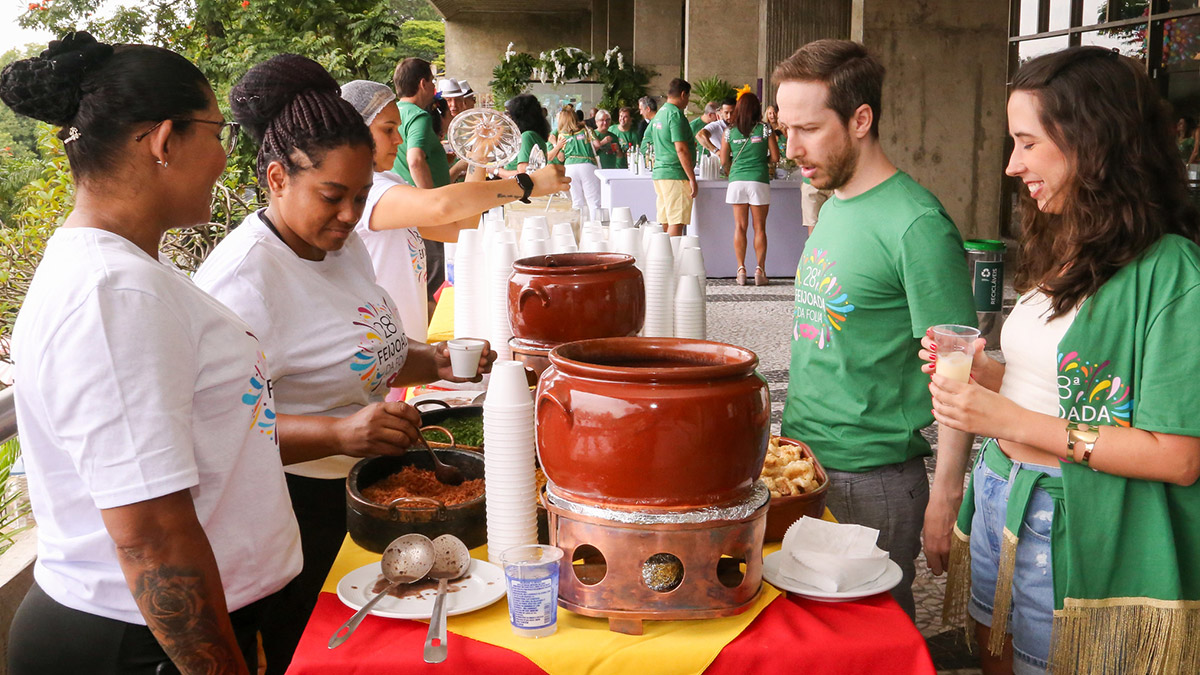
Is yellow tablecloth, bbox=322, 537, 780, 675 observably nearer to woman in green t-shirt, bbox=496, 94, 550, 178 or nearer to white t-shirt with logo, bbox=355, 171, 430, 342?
white t-shirt with logo, bbox=355, 171, 430, 342

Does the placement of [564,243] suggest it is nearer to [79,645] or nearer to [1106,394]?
[1106,394]

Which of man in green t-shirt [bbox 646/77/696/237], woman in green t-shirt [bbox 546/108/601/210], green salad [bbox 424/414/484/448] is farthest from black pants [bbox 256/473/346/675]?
woman in green t-shirt [bbox 546/108/601/210]

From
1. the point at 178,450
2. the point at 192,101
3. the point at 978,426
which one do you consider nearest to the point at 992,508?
the point at 978,426

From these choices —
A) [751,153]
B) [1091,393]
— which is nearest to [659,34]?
[751,153]

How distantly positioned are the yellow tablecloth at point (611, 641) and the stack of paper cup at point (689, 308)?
1016mm

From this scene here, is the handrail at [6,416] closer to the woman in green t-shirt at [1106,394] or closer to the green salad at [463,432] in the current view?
the green salad at [463,432]

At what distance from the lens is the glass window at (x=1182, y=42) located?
23.8ft

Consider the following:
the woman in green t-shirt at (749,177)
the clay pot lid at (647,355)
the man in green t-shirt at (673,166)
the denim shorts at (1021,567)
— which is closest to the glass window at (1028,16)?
the woman in green t-shirt at (749,177)

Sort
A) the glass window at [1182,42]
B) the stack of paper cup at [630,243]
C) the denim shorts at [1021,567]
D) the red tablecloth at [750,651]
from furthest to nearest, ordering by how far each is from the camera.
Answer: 1. the glass window at [1182,42]
2. the stack of paper cup at [630,243]
3. the denim shorts at [1021,567]
4. the red tablecloth at [750,651]

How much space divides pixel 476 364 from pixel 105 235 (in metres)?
1.12

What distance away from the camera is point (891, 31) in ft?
29.2

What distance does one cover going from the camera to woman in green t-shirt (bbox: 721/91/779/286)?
8.83m

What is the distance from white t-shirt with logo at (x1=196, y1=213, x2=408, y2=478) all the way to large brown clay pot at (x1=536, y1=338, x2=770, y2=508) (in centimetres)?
76

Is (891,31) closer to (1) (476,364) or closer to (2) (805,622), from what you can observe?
(1) (476,364)
